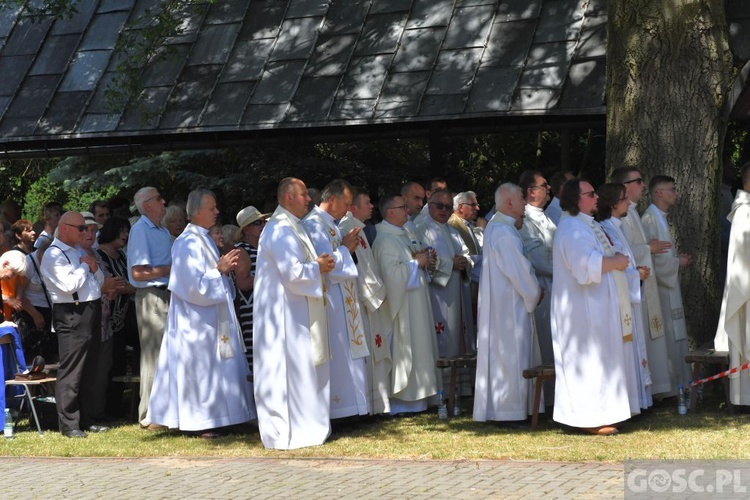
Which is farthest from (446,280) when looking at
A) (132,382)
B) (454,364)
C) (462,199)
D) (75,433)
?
(75,433)

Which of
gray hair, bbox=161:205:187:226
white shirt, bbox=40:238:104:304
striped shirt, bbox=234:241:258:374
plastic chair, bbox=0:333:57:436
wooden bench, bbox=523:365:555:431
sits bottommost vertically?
wooden bench, bbox=523:365:555:431

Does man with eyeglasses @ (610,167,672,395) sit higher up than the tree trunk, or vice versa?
the tree trunk

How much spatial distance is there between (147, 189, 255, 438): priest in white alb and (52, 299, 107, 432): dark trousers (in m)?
0.82

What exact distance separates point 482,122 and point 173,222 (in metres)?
4.81

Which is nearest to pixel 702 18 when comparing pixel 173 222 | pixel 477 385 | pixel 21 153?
pixel 477 385

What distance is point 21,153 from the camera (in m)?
18.0

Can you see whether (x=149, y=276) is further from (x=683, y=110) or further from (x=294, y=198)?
(x=683, y=110)

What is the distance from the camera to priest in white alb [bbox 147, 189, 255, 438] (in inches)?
432

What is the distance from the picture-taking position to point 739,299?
11.2 meters

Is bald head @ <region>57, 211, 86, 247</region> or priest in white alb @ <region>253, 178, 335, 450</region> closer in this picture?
priest in white alb @ <region>253, 178, 335, 450</region>

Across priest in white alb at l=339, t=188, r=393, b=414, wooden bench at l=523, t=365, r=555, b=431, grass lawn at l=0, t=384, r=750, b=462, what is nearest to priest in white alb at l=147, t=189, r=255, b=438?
grass lawn at l=0, t=384, r=750, b=462

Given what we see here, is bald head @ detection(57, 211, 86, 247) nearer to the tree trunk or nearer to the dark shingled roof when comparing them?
the dark shingled roof

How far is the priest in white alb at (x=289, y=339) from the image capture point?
10383mm

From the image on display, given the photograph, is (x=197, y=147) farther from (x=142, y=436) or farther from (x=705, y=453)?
(x=705, y=453)
